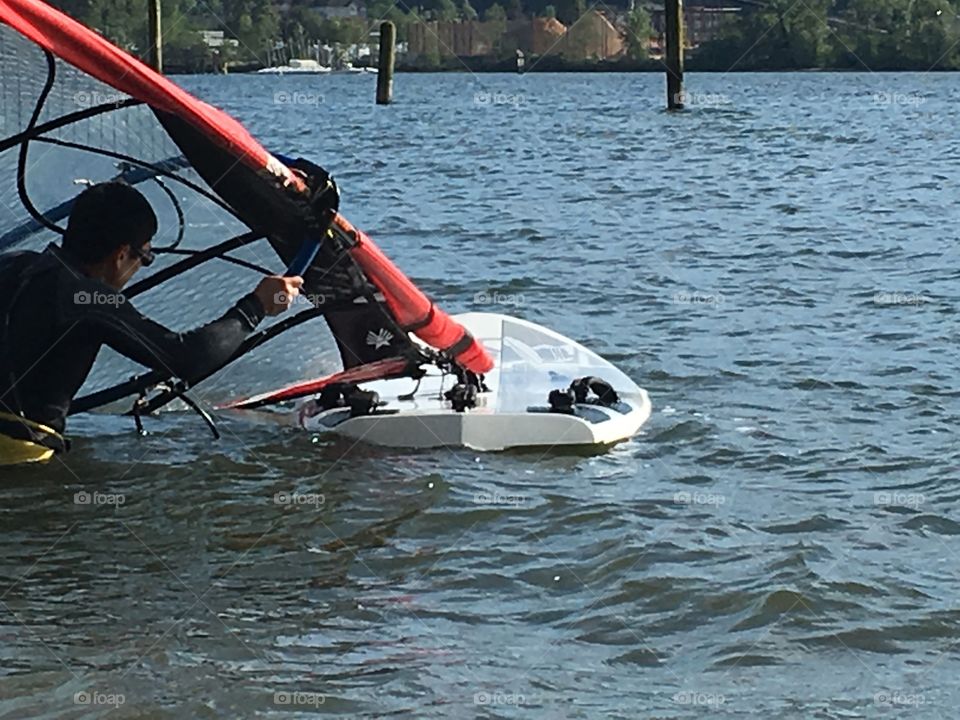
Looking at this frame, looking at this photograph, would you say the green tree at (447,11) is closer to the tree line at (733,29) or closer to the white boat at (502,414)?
the tree line at (733,29)

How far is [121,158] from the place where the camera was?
8641mm

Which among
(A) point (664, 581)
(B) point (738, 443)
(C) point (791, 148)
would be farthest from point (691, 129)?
(A) point (664, 581)

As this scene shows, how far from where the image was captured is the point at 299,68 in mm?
119062

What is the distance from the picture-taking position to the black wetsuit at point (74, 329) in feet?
23.2

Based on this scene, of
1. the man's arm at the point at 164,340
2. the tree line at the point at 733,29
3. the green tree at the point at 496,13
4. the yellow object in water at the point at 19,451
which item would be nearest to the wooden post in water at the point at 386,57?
the yellow object in water at the point at 19,451

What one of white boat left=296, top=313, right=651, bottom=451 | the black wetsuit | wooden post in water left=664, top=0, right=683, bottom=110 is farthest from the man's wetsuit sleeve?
wooden post in water left=664, top=0, right=683, bottom=110

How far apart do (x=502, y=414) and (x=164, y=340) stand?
247 centimetres

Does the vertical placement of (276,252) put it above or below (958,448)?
above

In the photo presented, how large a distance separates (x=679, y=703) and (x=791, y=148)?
92.5 ft

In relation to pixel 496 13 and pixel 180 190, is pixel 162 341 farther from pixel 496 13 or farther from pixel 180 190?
pixel 496 13

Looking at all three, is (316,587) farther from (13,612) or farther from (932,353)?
(932,353)

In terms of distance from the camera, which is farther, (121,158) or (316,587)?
(121,158)

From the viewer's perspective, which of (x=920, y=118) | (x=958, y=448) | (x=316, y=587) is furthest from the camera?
(x=920, y=118)

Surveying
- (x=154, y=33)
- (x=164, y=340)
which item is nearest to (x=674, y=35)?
(x=154, y=33)
